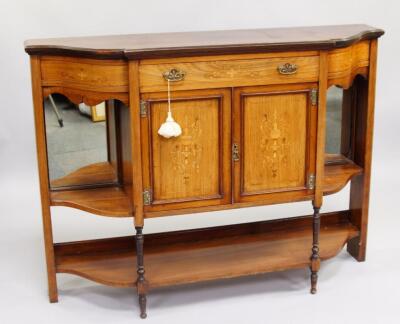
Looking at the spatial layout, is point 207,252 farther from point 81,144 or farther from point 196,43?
point 196,43

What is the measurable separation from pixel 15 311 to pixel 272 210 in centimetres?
169

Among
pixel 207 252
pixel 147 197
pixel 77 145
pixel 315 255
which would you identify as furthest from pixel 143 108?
pixel 315 255

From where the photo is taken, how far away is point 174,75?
3.80 meters

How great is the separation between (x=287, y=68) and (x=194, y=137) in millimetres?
512

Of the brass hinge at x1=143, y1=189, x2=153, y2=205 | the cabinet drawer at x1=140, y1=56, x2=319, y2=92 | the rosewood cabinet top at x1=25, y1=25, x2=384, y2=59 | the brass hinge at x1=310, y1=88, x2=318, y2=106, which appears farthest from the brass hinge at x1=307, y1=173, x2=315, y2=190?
the brass hinge at x1=143, y1=189, x2=153, y2=205

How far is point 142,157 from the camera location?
3.87 meters

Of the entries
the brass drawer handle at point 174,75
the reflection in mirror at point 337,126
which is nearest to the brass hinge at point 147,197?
the brass drawer handle at point 174,75

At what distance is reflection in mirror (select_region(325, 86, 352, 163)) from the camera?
4.41m

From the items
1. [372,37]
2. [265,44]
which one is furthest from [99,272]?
[372,37]

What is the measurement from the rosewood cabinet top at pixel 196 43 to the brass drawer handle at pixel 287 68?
75 mm

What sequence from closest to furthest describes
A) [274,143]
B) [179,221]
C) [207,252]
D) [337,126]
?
[274,143], [207,252], [337,126], [179,221]

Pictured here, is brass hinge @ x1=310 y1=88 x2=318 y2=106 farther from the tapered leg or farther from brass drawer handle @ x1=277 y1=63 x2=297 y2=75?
the tapered leg

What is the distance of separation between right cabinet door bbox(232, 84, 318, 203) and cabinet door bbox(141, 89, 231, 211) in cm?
6

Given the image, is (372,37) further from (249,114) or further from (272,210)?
(272,210)
